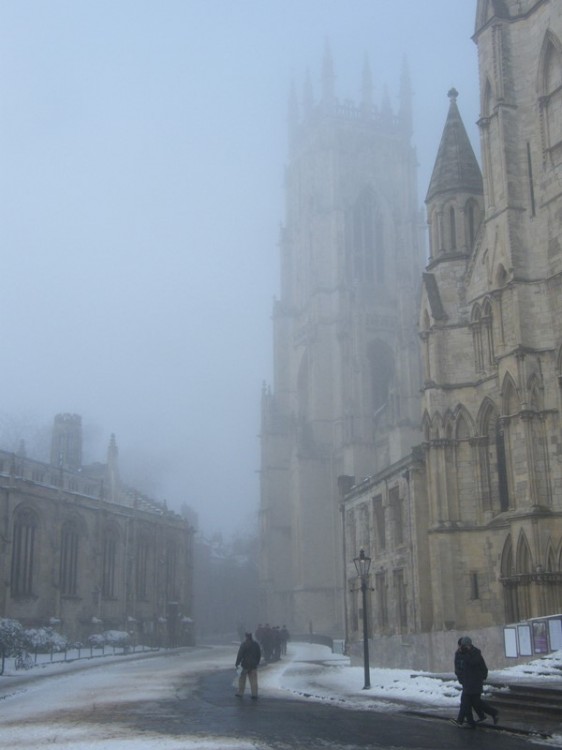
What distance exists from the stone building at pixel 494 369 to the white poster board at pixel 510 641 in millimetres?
3464

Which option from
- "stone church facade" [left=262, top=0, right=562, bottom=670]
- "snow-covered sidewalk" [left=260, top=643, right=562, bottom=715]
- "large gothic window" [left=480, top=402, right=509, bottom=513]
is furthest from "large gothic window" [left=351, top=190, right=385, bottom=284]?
"snow-covered sidewalk" [left=260, top=643, right=562, bottom=715]

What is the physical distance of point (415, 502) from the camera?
31.1 meters

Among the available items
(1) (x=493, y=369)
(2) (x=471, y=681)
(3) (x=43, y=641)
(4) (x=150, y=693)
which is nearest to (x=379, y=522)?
(1) (x=493, y=369)

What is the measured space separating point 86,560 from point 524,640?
41291 mm

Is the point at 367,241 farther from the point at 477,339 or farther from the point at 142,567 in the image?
the point at 477,339

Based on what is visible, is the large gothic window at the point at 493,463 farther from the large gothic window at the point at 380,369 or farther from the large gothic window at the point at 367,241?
the large gothic window at the point at 367,241

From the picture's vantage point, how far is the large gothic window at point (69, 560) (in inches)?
2242

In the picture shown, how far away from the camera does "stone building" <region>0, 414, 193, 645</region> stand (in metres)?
53.1

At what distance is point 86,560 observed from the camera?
58.9 metres

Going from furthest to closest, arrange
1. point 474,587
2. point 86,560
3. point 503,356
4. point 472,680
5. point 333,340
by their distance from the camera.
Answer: point 333,340 < point 86,560 < point 474,587 < point 503,356 < point 472,680

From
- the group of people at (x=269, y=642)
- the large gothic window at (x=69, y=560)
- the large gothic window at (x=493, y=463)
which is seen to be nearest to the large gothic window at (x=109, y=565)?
the large gothic window at (x=69, y=560)

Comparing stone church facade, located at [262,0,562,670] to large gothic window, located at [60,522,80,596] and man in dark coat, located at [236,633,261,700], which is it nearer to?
man in dark coat, located at [236,633,261,700]

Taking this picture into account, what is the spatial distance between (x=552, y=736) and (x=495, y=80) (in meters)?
21.0

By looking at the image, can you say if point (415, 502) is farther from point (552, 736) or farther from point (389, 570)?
point (552, 736)
